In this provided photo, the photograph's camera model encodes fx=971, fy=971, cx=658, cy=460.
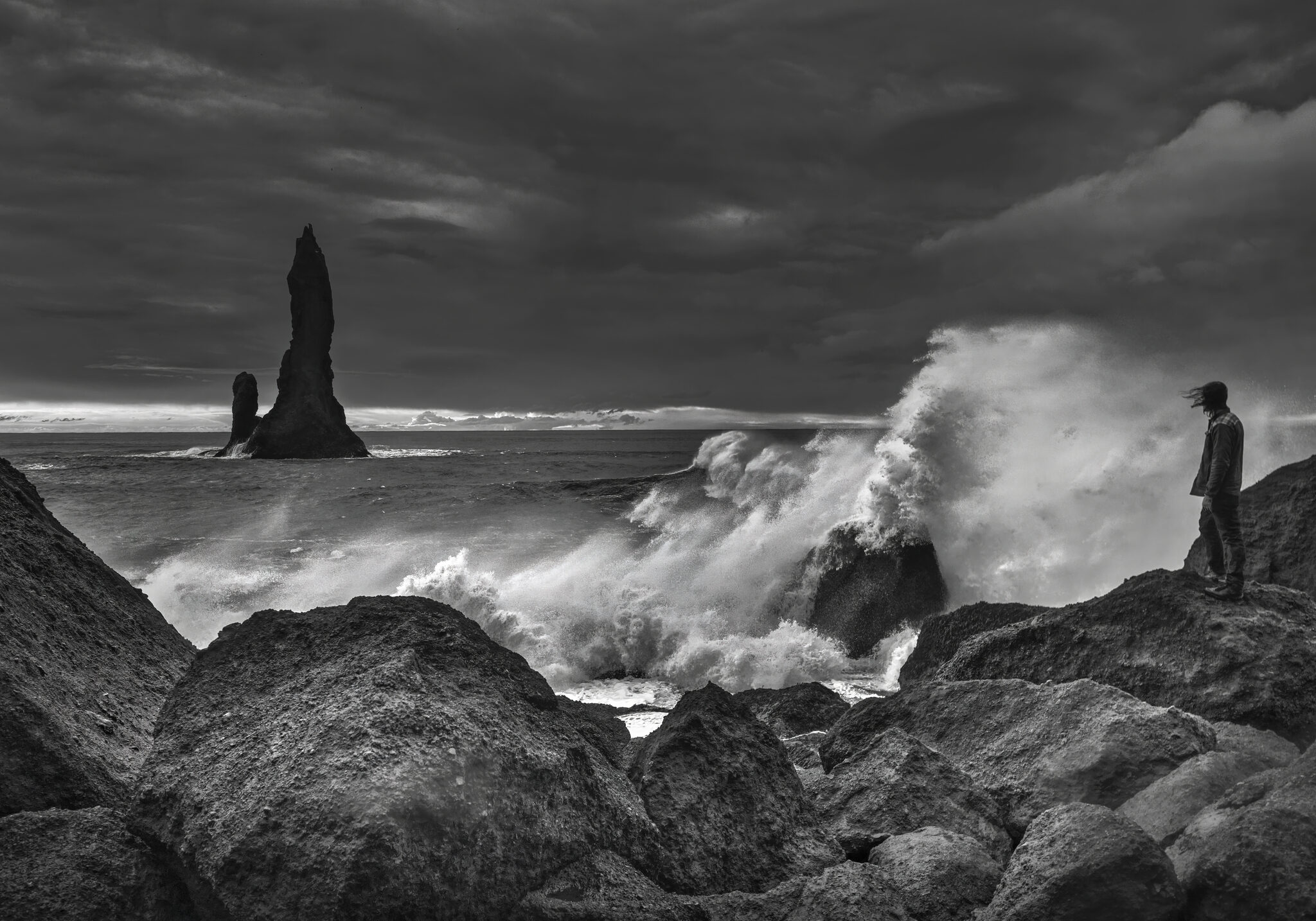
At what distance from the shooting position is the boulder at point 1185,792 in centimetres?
359

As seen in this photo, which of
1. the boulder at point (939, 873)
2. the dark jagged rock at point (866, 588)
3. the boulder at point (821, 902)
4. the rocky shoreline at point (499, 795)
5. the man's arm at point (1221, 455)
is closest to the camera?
the rocky shoreline at point (499, 795)

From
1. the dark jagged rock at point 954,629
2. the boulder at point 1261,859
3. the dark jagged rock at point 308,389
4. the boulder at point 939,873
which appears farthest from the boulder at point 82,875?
the dark jagged rock at point 308,389

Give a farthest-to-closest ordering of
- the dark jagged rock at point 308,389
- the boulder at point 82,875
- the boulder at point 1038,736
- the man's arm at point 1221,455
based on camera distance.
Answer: the dark jagged rock at point 308,389, the man's arm at point 1221,455, the boulder at point 1038,736, the boulder at point 82,875

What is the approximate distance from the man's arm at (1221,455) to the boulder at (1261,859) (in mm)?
4094

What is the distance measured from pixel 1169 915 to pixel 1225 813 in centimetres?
50

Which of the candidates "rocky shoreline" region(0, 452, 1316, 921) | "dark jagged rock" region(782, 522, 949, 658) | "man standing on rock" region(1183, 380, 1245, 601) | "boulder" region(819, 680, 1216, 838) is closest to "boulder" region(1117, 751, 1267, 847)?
"rocky shoreline" region(0, 452, 1316, 921)

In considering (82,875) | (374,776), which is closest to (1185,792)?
(374,776)

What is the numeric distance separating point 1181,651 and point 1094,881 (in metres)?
3.33

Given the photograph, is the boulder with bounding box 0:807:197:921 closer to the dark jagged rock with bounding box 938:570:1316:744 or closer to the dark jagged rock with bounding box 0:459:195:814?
the dark jagged rock with bounding box 0:459:195:814

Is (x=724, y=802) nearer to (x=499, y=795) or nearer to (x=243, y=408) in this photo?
(x=499, y=795)

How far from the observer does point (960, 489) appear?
1384 centimetres

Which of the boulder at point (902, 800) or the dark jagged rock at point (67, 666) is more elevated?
the dark jagged rock at point (67, 666)

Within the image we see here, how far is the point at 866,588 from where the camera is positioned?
12711 mm

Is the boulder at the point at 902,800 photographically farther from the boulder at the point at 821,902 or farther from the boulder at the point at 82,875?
the boulder at the point at 82,875
